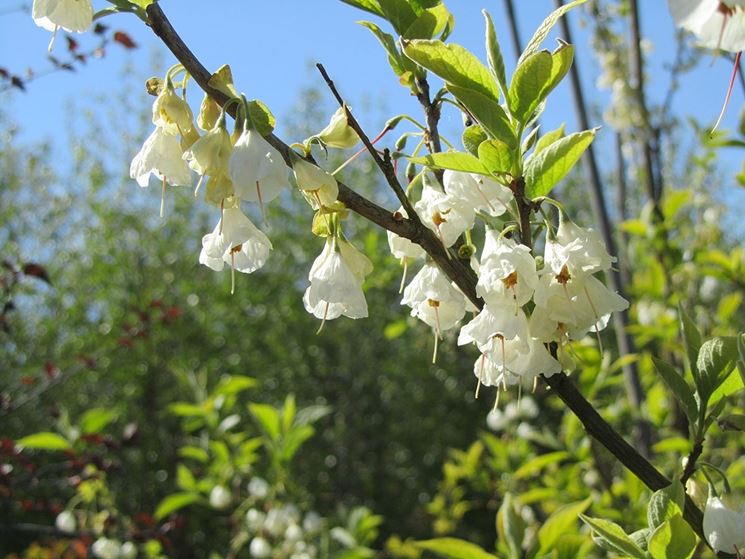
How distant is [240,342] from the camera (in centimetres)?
934

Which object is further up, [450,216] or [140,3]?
[140,3]

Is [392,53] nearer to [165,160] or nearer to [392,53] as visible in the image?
[392,53]

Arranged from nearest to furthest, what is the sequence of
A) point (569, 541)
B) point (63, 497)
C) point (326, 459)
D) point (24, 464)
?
point (569, 541) < point (24, 464) < point (63, 497) < point (326, 459)

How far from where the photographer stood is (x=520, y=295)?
22.4 inches

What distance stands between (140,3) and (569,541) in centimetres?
73

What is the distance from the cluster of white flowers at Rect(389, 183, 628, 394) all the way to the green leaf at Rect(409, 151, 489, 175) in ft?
0.20

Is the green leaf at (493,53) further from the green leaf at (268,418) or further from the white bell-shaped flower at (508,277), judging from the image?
the green leaf at (268,418)

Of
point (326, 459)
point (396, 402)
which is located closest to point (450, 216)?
point (326, 459)

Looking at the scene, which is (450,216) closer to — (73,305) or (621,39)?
(621,39)

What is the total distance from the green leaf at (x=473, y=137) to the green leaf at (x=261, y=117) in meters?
0.16

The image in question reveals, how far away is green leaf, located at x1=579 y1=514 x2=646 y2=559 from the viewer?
58cm

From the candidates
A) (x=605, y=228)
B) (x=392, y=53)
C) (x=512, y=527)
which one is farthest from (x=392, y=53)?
(x=605, y=228)

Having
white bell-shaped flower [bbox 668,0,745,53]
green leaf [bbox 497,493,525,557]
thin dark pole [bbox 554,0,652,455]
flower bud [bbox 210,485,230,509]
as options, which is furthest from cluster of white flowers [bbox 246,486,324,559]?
white bell-shaped flower [bbox 668,0,745,53]

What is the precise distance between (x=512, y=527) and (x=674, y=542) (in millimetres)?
363
